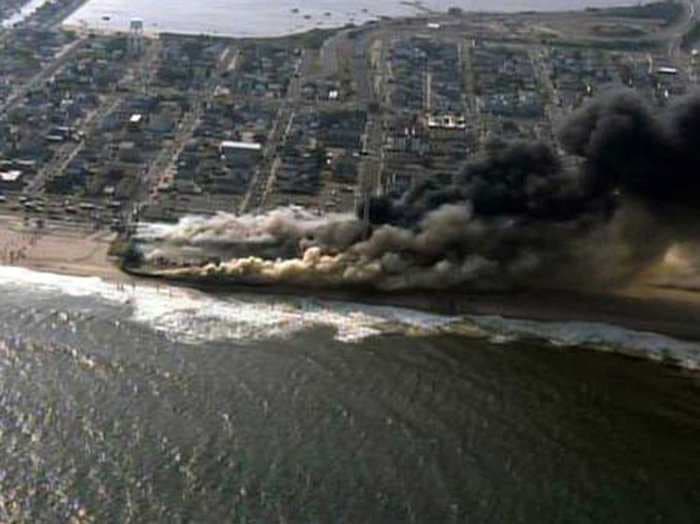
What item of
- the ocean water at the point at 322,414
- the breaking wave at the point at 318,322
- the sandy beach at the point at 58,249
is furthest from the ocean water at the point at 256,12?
the ocean water at the point at 322,414

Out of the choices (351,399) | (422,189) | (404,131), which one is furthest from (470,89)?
(351,399)

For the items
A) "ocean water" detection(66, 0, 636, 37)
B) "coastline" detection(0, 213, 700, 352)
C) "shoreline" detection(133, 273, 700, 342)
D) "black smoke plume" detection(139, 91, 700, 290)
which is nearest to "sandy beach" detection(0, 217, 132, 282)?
"coastline" detection(0, 213, 700, 352)

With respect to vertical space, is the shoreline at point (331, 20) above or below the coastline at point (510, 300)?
above

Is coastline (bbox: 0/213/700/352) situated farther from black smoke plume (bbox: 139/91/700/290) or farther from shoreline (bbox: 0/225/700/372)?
A: black smoke plume (bbox: 139/91/700/290)

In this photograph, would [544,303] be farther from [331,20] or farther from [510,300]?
[331,20]

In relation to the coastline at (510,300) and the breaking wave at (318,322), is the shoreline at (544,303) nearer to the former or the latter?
the coastline at (510,300)
